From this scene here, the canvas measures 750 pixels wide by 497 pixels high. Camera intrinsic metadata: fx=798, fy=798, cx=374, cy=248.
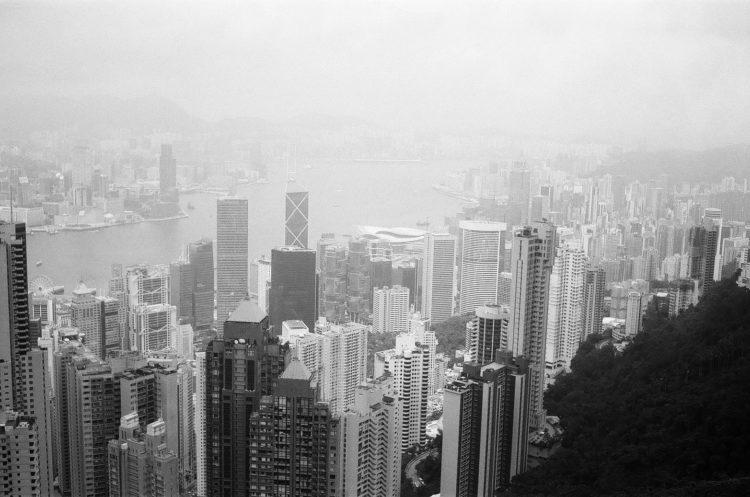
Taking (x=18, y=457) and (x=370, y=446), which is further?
(x=370, y=446)

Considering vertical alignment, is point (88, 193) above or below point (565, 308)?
above

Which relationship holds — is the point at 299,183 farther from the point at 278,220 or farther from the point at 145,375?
the point at 145,375

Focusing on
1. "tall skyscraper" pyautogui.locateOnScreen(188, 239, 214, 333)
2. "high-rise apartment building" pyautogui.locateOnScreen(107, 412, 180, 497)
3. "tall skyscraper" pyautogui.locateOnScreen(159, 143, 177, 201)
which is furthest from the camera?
"tall skyscraper" pyautogui.locateOnScreen(159, 143, 177, 201)

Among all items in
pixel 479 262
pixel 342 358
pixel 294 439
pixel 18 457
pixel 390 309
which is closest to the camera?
pixel 18 457

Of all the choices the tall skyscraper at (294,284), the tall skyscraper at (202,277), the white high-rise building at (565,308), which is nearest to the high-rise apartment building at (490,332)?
the white high-rise building at (565,308)

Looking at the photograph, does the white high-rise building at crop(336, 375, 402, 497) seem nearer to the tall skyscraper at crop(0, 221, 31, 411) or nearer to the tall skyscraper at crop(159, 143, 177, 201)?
the tall skyscraper at crop(0, 221, 31, 411)

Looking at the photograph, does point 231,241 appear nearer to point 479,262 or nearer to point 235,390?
point 479,262

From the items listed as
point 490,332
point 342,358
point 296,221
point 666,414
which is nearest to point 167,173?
point 296,221

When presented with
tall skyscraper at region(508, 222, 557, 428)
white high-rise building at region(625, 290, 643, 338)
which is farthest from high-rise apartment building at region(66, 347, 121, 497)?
white high-rise building at region(625, 290, 643, 338)
